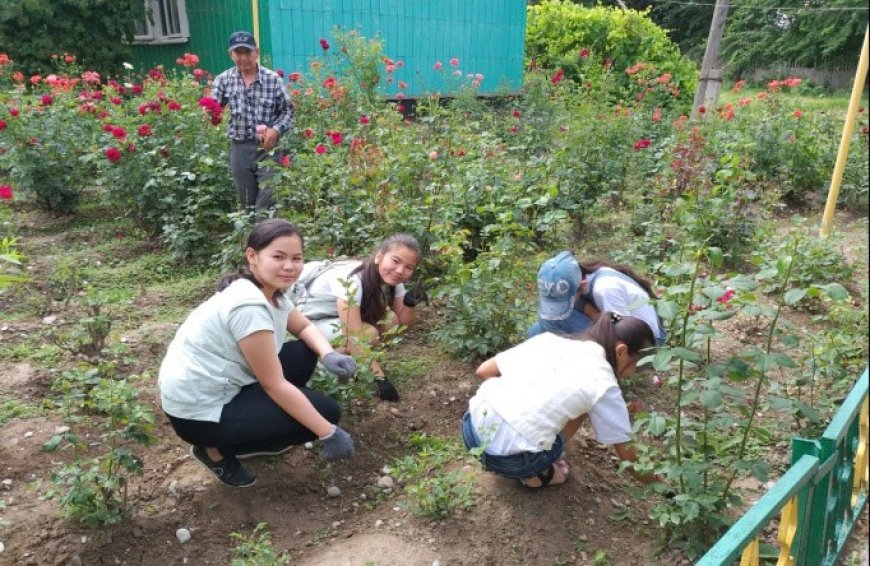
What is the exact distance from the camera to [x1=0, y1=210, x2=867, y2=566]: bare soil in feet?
7.82

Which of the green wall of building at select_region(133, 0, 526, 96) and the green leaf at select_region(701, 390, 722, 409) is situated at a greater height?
the green wall of building at select_region(133, 0, 526, 96)

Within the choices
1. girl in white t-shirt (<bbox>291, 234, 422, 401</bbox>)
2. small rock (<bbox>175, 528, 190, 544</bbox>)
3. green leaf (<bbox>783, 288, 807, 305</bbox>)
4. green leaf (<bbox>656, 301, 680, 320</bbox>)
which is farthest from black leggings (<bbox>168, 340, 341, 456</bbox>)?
green leaf (<bbox>783, 288, 807, 305</bbox>)

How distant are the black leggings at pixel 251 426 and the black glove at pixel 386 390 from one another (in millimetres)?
521

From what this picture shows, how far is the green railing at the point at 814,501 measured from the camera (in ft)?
5.05

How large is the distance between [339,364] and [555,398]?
93cm

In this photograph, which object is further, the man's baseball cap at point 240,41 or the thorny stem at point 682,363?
the man's baseball cap at point 240,41

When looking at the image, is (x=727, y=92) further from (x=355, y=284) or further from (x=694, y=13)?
(x=355, y=284)

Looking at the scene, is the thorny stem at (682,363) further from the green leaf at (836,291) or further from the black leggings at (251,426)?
the black leggings at (251,426)

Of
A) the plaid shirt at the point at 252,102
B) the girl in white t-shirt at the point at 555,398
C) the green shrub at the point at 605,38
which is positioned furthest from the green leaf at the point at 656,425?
the green shrub at the point at 605,38

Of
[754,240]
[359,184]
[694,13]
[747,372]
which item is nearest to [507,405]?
[747,372]

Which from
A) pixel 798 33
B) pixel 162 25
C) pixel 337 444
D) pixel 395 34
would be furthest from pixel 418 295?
pixel 162 25

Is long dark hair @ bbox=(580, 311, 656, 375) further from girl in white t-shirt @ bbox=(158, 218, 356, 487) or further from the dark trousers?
the dark trousers

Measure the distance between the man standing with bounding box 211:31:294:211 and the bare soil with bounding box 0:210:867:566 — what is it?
227cm

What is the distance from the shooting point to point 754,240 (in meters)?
4.87
